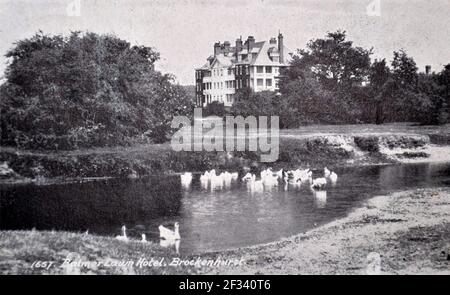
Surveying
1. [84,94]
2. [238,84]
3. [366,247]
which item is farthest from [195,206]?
[238,84]

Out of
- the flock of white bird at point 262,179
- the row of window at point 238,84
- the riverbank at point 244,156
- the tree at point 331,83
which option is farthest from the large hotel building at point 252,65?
the flock of white bird at point 262,179

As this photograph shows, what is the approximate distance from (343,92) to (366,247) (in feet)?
113

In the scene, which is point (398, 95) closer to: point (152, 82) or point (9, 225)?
point (152, 82)

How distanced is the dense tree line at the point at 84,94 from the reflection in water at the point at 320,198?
10157 millimetres

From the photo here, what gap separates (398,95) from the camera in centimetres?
4344

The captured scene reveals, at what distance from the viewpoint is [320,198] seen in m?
24.9

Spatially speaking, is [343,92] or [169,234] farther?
[343,92]

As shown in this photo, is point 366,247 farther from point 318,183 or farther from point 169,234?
point 318,183

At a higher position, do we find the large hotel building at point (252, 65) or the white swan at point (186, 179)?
the large hotel building at point (252, 65)

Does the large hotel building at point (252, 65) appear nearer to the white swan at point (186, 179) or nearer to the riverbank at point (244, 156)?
the riverbank at point (244, 156)

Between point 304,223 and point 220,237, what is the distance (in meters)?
3.66

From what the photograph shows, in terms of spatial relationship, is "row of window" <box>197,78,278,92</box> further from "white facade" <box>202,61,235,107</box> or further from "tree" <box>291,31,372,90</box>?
"tree" <box>291,31,372,90</box>

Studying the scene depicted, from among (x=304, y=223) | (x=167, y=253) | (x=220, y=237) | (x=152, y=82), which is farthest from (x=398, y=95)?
(x=167, y=253)

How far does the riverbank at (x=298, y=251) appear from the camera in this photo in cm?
1319
